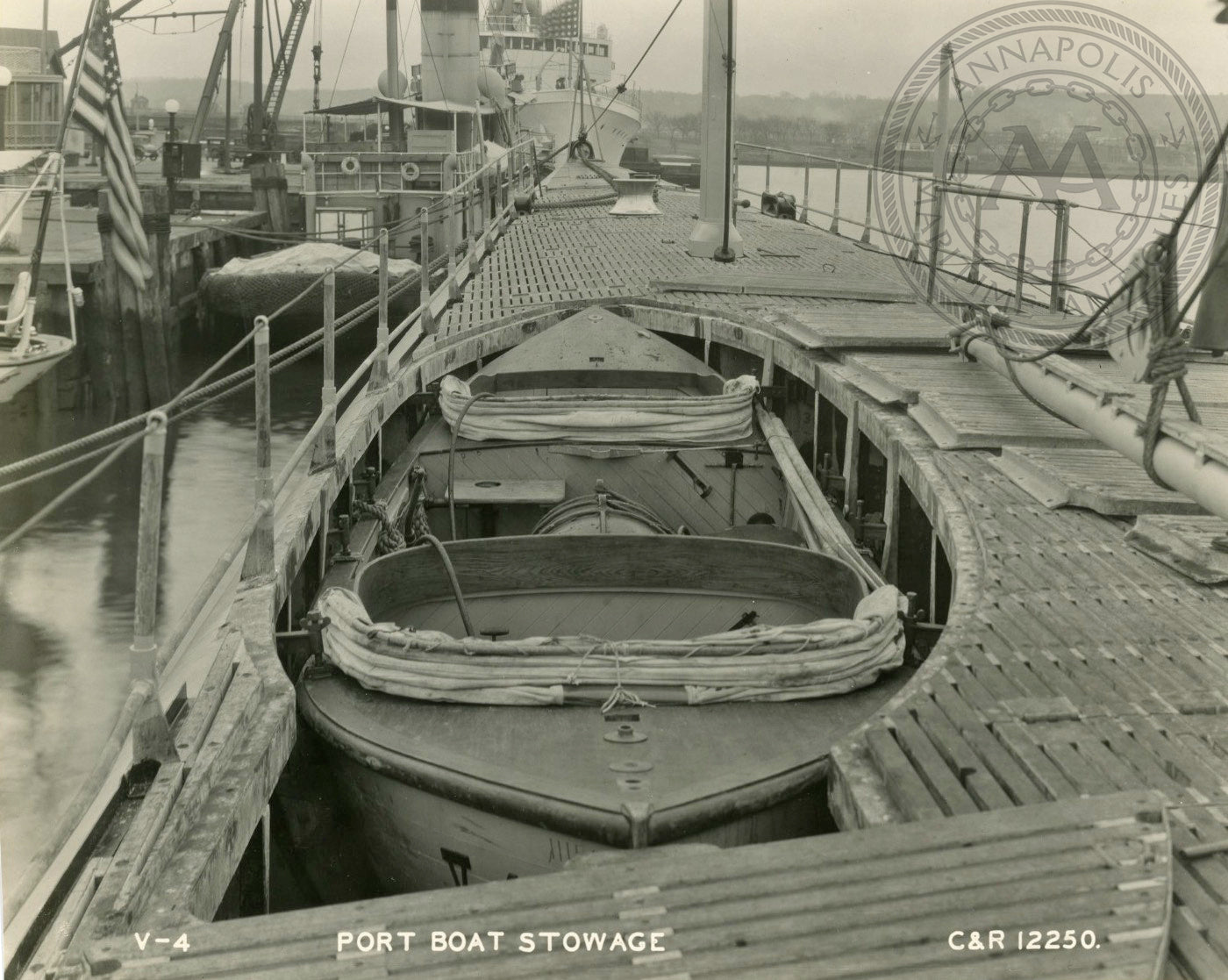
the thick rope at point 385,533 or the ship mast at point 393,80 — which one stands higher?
the ship mast at point 393,80

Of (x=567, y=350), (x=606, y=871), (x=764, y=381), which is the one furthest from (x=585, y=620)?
(x=764, y=381)

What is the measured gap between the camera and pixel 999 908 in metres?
2.90

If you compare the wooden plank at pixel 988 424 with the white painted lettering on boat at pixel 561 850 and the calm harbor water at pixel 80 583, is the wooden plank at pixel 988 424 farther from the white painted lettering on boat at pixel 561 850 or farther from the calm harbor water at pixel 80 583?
the calm harbor water at pixel 80 583

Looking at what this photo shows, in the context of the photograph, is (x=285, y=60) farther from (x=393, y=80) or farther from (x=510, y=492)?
(x=510, y=492)

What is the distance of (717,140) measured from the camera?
12.9 m

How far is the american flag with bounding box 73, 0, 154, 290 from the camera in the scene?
1469 cm

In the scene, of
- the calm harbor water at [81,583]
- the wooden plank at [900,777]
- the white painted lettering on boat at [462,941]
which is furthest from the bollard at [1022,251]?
the white painted lettering on boat at [462,941]

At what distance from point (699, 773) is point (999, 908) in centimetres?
130

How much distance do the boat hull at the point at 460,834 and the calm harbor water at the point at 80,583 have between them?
148 inches

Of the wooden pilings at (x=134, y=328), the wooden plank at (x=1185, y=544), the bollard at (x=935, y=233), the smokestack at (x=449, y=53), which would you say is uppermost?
the smokestack at (x=449, y=53)

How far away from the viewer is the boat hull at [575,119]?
40562mm

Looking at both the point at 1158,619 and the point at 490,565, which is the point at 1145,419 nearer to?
the point at 1158,619

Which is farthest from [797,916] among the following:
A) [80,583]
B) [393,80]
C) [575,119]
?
[575,119]

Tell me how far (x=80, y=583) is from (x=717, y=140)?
25.3 ft
